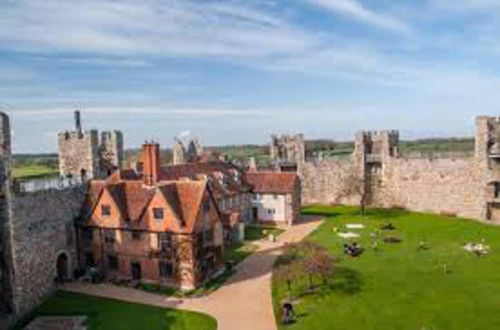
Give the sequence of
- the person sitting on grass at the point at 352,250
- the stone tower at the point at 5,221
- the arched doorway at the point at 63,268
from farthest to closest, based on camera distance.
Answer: the person sitting on grass at the point at 352,250 → the arched doorway at the point at 63,268 → the stone tower at the point at 5,221

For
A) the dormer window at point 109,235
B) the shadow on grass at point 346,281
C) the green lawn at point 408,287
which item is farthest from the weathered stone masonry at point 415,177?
the dormer window at point 109,235

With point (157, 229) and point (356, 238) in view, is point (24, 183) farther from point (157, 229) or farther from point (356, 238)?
point (356, 238)

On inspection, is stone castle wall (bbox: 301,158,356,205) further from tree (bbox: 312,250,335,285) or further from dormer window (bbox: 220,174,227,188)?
tree (bbox: 312,250,335,285)

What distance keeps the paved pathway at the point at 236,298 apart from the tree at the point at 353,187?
28884 millimetres

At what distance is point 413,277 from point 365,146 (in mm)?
35022

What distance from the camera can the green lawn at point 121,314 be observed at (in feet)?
102

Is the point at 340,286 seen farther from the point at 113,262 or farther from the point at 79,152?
the point at 79,152

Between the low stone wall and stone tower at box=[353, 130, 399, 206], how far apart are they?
41.1m

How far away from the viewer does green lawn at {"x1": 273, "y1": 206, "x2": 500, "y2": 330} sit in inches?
1180

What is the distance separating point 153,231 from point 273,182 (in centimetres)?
2650

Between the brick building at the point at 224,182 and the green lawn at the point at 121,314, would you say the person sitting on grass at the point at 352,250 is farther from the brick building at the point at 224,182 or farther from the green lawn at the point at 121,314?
the green lawn at the point at 121,314

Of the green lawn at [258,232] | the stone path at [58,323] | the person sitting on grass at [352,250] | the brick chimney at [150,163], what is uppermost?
the brick chimney at [150,163]

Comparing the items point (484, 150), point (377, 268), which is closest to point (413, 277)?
point (377, 268)

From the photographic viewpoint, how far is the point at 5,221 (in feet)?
112
